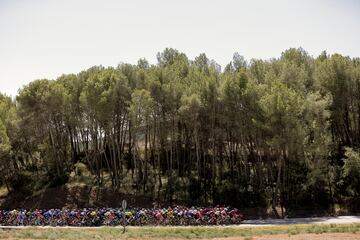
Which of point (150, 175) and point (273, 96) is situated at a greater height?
point (273, 96)

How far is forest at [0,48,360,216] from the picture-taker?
126ft

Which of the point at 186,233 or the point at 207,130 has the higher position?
the point at 207,130

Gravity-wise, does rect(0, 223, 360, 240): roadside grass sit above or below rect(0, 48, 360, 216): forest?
below

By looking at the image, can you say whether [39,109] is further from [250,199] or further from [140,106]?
[250,199]

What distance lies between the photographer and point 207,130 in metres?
44.3

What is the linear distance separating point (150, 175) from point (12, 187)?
646 inches

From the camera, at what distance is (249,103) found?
39844mm

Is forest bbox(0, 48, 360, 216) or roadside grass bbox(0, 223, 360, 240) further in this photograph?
forest bbox(0, 48, 360, 216)

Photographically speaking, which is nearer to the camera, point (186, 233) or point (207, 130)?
point (186, 233)

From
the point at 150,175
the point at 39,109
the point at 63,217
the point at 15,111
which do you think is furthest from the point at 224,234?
the point at 15,111

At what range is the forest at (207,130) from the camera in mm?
38531

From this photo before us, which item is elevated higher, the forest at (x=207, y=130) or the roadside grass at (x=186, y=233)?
the forest at (x=207, y=130)

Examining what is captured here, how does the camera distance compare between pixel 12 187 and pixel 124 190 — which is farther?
pixel 12 187

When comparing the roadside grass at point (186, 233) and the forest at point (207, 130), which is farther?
the forest at point (207, 130)
